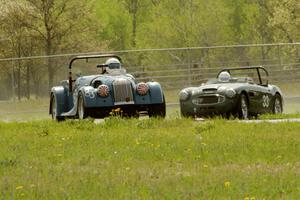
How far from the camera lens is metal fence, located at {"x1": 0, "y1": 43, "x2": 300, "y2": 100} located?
30.3 m

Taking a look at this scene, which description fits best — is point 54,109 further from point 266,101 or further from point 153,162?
point 153,162

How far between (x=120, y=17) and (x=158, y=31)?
10.6 m

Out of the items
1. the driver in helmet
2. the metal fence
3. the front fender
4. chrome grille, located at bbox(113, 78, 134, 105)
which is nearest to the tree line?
the metal fence

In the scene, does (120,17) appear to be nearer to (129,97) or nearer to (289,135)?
(129,97)

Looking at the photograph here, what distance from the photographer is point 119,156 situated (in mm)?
10656

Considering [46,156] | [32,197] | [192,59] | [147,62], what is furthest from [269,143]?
[147,62]

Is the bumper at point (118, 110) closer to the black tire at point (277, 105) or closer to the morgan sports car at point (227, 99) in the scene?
the morgan sports car at point (227, 99)

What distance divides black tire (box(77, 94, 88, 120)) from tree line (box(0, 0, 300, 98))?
10680mm

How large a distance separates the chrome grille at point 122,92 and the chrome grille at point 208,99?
5.47 feet

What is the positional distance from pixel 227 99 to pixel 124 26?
55.2 m

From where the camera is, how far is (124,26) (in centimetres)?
7388

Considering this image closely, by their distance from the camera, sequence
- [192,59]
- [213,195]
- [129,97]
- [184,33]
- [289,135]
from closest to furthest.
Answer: [213,195] < [289,135] < [129,97] < [192,59] < [184,33]

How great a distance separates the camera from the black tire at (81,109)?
1912 centimetres

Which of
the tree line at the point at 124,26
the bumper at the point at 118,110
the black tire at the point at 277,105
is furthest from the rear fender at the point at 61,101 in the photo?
the tree line at the point at 124,26
